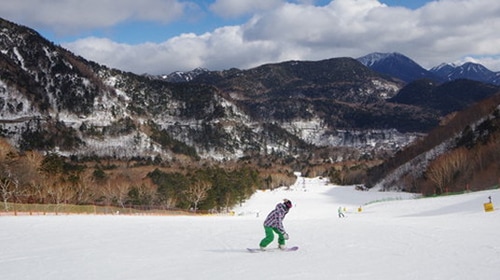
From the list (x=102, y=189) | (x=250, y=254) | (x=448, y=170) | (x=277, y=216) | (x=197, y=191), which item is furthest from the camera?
(x=102, y=189)

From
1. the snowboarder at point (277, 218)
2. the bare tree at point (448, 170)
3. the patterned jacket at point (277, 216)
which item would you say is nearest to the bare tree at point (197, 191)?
the bare tree at point (448, 170)

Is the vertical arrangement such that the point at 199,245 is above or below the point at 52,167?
below

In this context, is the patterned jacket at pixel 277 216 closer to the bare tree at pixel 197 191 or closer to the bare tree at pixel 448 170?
the bare tree at pixel 197 191

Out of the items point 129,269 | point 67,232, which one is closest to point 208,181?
point 67,232

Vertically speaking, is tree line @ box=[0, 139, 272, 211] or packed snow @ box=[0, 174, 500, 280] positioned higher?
tree line @ box=[0, 139, 272, 211]

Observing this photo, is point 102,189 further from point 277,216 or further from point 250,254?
point 277,216

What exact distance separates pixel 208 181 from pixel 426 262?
89.0 m

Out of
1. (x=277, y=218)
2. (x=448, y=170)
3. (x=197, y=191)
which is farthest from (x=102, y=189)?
(x=277, y=218)

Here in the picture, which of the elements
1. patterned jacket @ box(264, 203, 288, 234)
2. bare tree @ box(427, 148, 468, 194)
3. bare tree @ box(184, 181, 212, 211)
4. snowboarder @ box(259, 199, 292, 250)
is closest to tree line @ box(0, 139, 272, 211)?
bare tree @ box(184, 181, 212, 211)

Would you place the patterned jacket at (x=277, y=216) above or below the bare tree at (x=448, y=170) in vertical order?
below

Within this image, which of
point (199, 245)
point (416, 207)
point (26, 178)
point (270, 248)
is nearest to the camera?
point (270, 248)

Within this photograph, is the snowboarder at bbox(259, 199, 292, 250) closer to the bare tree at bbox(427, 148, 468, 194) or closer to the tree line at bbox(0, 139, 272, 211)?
the tree line at bbox(0, 139, 272, 211)

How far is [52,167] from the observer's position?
306ft

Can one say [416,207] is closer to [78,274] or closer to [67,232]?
[67,232]
